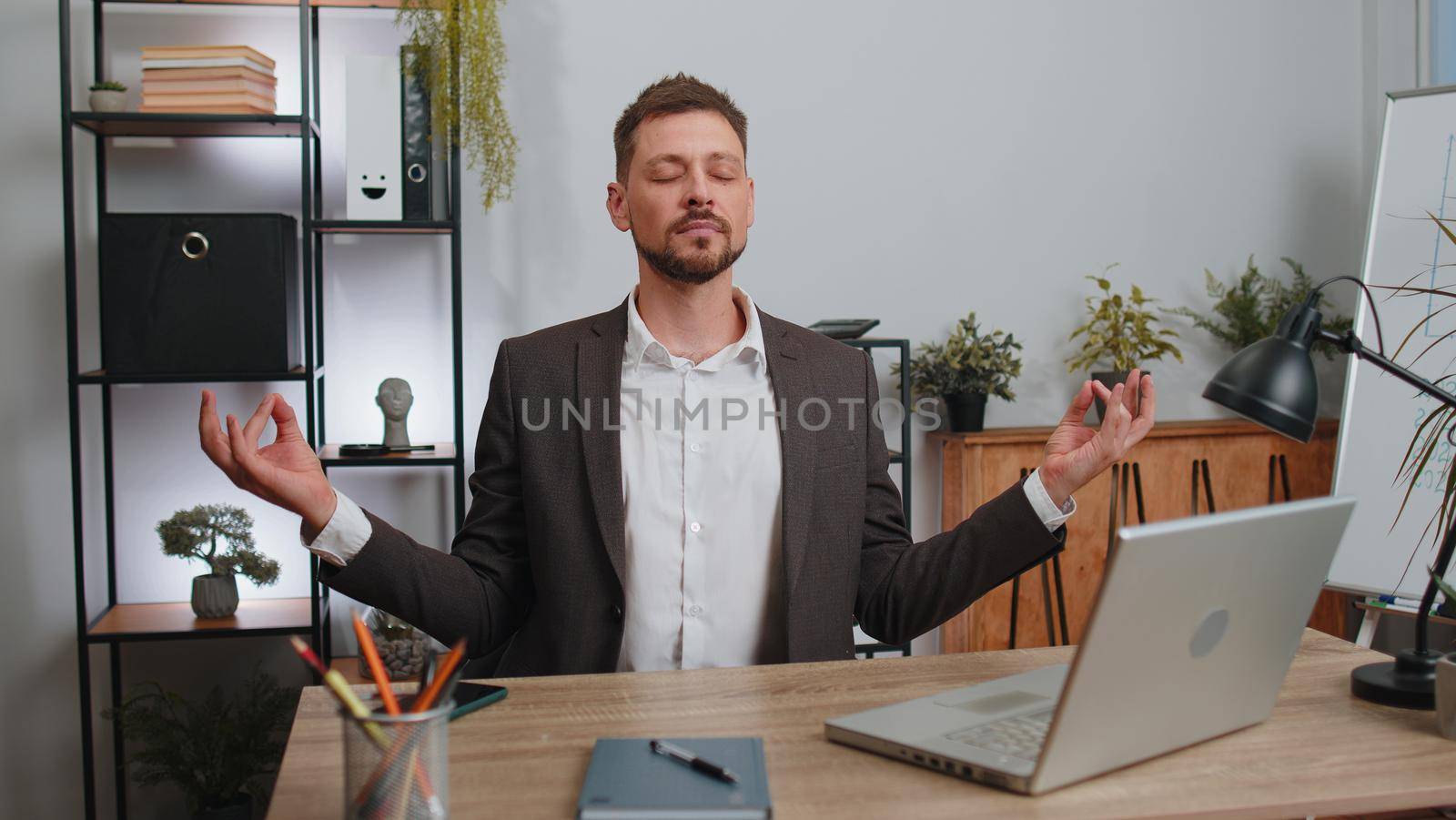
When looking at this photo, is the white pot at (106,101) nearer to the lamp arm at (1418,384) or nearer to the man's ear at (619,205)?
the man's ear at (619,205)

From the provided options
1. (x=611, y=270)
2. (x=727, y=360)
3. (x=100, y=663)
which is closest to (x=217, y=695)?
(x=100, y=663)

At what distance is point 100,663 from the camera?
120 inches

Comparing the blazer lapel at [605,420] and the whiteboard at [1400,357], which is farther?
the whiteboard at [1400,357]

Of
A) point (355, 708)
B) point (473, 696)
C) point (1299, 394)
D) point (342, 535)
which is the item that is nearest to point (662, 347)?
point (342, 535)

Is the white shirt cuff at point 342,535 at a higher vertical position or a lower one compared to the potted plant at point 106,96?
lower

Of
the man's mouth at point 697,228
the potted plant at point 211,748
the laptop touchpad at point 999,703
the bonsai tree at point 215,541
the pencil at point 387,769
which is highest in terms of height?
the man's mouth at point 697,228

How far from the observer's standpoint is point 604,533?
1.75 meters

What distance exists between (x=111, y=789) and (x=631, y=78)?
2.46 meters

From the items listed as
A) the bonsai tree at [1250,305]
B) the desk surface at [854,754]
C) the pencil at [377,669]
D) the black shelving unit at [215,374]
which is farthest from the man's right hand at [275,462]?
the bonsai tree at [1250,305]

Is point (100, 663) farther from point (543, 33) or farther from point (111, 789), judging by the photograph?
point (543, 33)

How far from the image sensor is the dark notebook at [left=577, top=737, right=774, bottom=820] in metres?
0.95

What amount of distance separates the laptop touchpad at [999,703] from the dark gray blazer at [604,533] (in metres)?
0.38

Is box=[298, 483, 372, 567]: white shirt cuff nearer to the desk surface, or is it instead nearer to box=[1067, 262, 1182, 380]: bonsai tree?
the desk surface

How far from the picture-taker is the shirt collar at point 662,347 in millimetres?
1933
